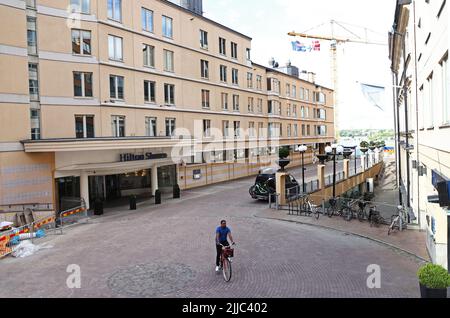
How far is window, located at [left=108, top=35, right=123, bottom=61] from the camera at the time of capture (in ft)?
86.9

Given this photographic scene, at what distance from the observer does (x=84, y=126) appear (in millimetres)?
24953

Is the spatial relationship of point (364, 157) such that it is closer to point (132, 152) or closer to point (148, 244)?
point (132, 152)

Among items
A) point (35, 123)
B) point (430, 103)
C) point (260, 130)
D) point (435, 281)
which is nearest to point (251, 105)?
point (260, 130)

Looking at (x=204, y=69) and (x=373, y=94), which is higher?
(x=204, y=69)

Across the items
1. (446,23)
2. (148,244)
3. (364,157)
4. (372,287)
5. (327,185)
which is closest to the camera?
(446,23)

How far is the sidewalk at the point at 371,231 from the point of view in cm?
1382

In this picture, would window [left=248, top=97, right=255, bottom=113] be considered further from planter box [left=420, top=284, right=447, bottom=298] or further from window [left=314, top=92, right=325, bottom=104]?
planter box [left=420, top=284, right=447, bottom=298]

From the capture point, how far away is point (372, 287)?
1016 cm

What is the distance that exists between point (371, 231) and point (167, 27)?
77.3 ft

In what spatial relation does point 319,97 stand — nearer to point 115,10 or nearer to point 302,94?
point 302,94

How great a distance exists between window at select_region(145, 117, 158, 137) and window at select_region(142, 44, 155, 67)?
4137 millimetres
